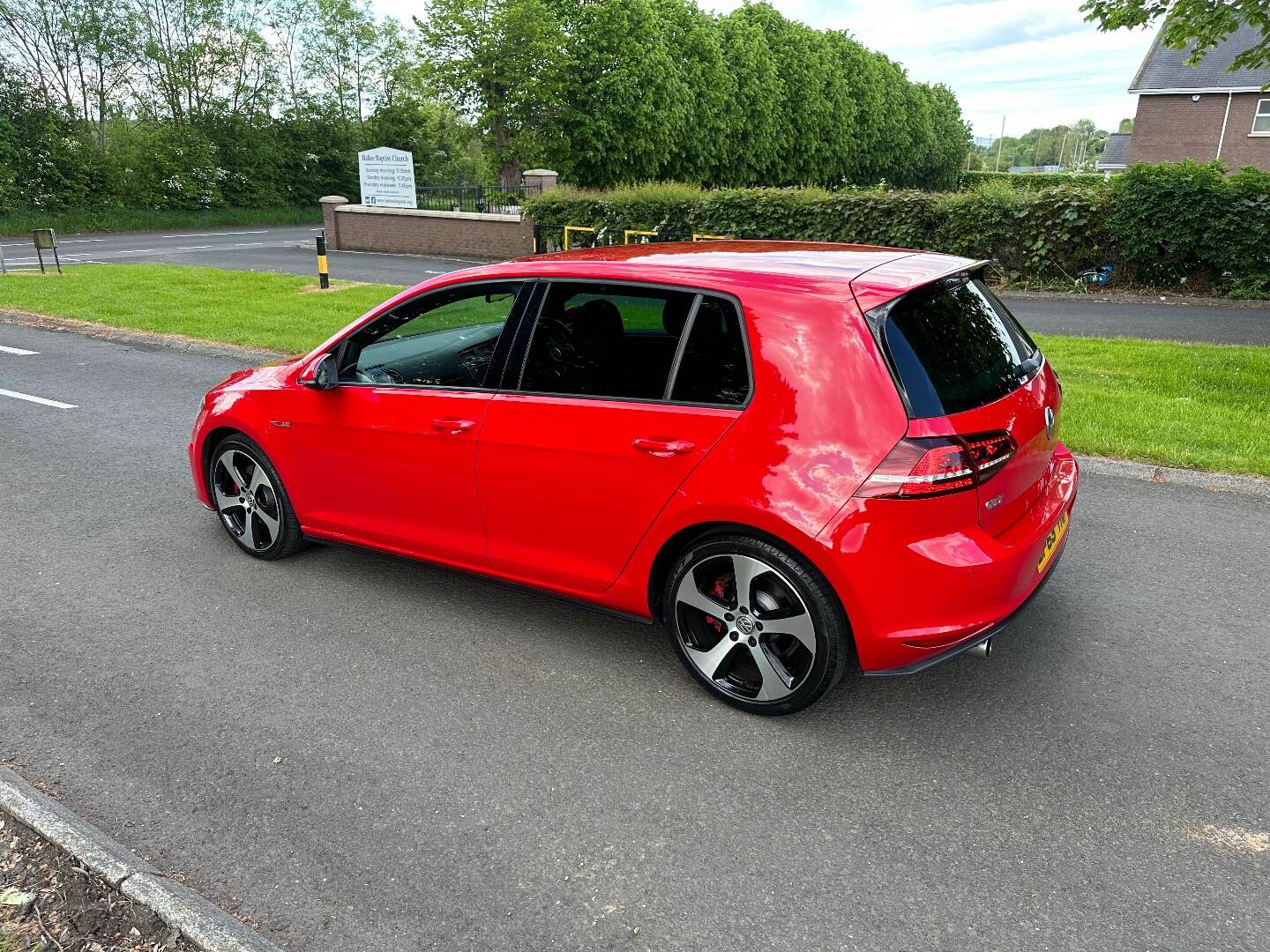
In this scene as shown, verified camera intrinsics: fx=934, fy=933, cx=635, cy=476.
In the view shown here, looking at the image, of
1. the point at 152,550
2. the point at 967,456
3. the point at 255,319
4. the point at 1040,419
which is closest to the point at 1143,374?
the point at 1040,419

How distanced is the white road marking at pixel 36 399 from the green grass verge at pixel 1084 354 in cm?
243

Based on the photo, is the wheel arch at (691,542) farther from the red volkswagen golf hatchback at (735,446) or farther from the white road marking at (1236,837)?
the white road marking at (1236,837)

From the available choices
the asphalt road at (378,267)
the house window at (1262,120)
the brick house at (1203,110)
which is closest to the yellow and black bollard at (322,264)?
the asphalt road at (378,267)

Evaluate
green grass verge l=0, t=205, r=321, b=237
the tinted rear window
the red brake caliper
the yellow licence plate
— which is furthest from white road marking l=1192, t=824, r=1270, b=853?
green grass verge l=0, t=205, r=321, b=237

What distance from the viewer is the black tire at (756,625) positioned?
3207 millimetres

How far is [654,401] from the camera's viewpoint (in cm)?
346

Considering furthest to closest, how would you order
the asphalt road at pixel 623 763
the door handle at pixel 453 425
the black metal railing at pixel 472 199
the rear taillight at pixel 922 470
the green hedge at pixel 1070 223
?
the black metal railing at pixel 472 199 → the green hedge at pixel 1070 223 → the door handle at pixel 453 425 → the rear taillight at pixel 922 470 → the asphalt road at pixel 623 763

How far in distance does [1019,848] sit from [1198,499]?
3.78m

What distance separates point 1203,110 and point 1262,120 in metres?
2.22

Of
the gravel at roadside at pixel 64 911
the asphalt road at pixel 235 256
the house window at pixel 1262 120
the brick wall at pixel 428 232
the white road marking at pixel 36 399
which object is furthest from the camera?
the house window at pixel 1262 120

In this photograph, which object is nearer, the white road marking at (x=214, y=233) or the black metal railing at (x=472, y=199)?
the black metal railing at (x=472, y=199)

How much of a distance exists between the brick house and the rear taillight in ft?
137

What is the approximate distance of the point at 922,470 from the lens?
9.86 feet

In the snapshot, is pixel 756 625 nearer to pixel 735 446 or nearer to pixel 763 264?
pixel 735 446
